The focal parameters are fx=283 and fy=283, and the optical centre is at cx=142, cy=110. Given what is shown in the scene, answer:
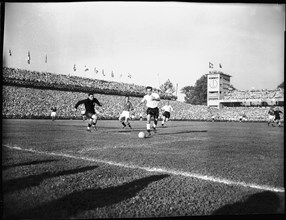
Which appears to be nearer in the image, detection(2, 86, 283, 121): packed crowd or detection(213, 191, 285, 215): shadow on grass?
detection(213, 191, 285, 215): shadow on grass

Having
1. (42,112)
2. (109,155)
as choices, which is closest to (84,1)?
(109,155)

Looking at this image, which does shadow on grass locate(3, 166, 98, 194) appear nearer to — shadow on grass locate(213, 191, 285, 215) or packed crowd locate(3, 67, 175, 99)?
shadow on grass locate(213, 191, 285, 215)

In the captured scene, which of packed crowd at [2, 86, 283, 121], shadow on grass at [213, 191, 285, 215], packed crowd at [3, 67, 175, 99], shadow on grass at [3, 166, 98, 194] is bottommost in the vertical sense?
shadow on grass at [213, 191, 285, 215]

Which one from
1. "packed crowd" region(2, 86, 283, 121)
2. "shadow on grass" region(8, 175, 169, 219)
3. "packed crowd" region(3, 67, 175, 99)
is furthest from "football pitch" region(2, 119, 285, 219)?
"packed crowd" region(3, 67, 175, 99)

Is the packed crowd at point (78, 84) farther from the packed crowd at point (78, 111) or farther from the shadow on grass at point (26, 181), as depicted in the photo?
the shadow on grass at point (26, 181)

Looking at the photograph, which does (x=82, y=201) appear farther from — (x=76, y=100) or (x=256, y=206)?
(x=76, y=100)

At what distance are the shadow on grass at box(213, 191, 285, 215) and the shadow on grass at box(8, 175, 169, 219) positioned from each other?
1.12 meters

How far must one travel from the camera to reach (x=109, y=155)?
19.4 feet

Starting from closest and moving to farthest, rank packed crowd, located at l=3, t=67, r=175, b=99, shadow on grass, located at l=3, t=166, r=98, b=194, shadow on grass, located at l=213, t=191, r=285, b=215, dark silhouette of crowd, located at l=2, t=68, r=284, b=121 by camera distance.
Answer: shadow on grass, located at l=213, t=191, r=285, b=215
shadow on grass, located at l=3, t=166, r=98, b=194
dark silhouette of crowd, located at l=2, t=68, r=284, b=121
packed crowd, located at l=3, t=67, r=175, b=99

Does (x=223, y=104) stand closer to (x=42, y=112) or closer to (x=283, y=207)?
(x=42, y=112)

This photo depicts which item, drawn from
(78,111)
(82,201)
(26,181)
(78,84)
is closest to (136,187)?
(82,201)

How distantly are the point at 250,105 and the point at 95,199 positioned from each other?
4832 cm

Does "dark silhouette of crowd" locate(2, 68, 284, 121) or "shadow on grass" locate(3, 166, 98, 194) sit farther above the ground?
"dark silhouette of crowd" locate(2, 68, 284, 121)

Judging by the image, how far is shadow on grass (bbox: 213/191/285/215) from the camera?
3.27 m
